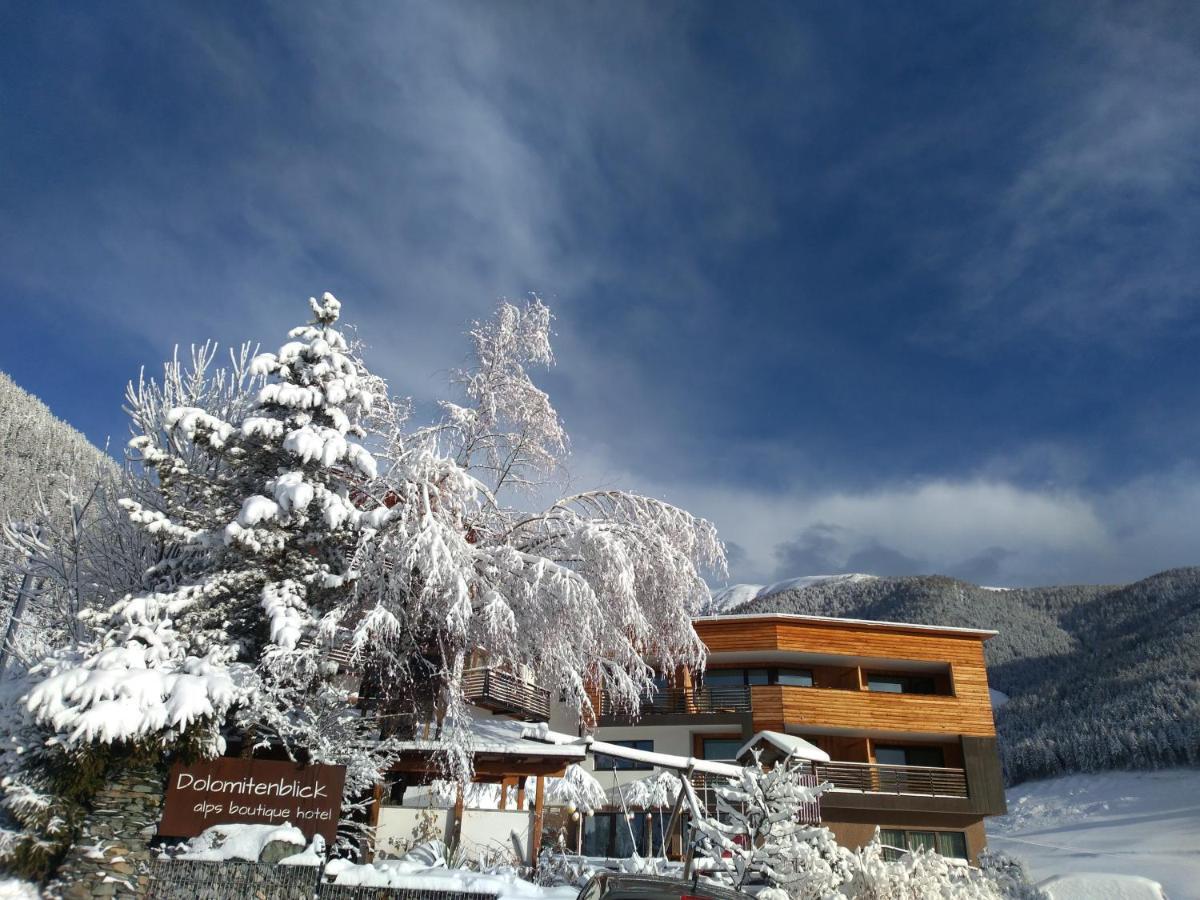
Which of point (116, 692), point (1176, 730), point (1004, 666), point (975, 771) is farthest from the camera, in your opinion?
point (1004, 666)

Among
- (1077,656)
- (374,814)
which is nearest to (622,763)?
(374,814)

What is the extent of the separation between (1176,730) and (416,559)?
3669 inches

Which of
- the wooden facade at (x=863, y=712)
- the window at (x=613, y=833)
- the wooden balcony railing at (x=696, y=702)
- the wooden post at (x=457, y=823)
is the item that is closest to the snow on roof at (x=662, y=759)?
the wooden post at (x=457, y=823)

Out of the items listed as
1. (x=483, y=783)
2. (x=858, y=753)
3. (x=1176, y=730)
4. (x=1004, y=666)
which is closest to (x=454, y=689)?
(x=483, y=783)

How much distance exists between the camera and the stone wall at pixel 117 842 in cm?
1055

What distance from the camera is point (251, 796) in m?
11.6

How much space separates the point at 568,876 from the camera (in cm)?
1473

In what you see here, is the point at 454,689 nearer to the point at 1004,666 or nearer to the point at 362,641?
the point at 362,641

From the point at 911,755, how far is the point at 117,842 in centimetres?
2824

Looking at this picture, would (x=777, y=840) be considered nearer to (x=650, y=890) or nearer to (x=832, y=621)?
(x=650, y=890)

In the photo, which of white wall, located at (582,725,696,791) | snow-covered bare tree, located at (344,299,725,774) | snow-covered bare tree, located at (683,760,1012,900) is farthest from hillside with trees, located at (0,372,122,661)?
white wall, located at (582,725,696,791)

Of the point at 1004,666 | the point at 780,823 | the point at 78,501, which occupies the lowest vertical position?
the point at 780,823

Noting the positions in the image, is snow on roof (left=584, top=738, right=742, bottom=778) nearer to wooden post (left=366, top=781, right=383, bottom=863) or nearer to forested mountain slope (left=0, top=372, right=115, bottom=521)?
wooden post (left=366, top=781, right=383, bottom=863)

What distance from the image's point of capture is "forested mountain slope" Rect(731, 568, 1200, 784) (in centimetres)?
8306
